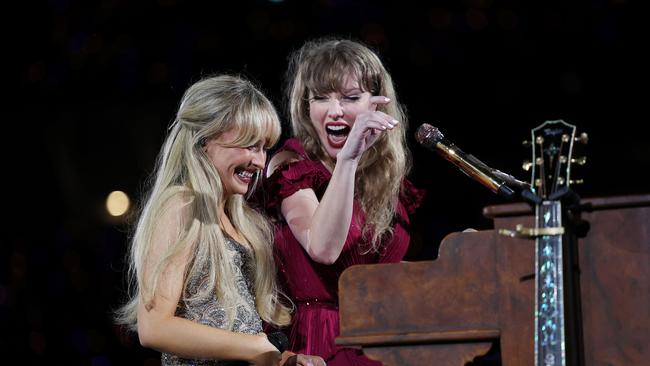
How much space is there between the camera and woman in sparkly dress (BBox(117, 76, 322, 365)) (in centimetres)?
190

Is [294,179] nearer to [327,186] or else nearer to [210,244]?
[327,186]

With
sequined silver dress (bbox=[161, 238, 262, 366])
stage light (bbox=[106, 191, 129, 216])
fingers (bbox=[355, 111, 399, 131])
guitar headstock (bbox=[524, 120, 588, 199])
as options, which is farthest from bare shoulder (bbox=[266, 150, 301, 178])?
stage light (bbox=[106, 191, 129, 216])

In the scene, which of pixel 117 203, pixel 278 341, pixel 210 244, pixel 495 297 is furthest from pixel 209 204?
pixel 117 203

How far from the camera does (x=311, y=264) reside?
88.7 inches

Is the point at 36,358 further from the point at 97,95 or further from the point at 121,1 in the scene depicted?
the point at 121,1

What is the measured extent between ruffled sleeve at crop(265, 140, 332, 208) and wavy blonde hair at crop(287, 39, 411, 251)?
0.18 feet

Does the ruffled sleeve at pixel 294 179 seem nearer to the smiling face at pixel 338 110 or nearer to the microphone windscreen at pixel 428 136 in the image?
the smiling face at pixel 338 110

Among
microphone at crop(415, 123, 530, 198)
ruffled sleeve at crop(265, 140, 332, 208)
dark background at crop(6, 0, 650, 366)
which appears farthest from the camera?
dark background at crop(6, 0, 650, 366)

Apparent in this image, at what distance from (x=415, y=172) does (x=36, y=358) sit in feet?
5.22

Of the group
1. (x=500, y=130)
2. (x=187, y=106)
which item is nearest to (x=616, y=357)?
(x=187, y=106)

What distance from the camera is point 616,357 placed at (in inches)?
61.7

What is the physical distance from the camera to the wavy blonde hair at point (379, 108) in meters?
2.30

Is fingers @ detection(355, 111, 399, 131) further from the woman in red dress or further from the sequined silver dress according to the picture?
the sequined silver dress

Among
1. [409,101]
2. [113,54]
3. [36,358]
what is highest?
[113,54]
